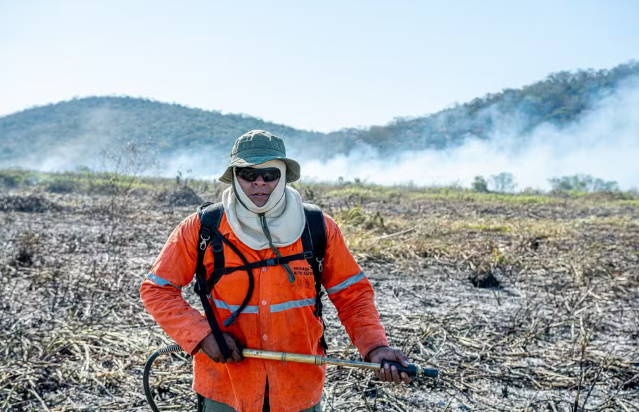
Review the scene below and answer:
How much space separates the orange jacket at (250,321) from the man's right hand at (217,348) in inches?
1.3

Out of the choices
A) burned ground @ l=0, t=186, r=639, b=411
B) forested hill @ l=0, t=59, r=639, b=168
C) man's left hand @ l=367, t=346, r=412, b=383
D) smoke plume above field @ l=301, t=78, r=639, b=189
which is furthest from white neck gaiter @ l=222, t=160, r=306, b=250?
forested hill @ l=0, t=59, r=639, b=168

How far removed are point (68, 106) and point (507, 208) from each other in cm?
8389

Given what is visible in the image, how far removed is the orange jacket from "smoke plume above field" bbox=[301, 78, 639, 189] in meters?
46.4

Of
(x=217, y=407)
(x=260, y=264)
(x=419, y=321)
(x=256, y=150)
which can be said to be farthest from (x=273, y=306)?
(x=419, y=321)

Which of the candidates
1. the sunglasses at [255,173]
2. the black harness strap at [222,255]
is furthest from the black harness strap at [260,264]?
the sunglasses at [255,173]

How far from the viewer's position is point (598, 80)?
65.1 m

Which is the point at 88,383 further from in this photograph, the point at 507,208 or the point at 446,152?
the point at 446,152

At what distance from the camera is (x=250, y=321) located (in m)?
1.95

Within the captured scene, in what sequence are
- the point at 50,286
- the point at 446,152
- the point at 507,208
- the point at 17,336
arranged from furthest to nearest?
the point at 446,152
the point at 507,208
the point at 50,286
the point at 17,336

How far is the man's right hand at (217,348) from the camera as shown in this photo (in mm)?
1846

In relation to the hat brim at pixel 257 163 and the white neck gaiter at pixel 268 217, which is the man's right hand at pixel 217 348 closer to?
the white neck gaiter at pixel 268 217

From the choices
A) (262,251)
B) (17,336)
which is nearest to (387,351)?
(262,251)

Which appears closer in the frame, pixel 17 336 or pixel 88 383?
pixel 88 383

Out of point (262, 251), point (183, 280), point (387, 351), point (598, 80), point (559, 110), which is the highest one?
point (598, 80)
